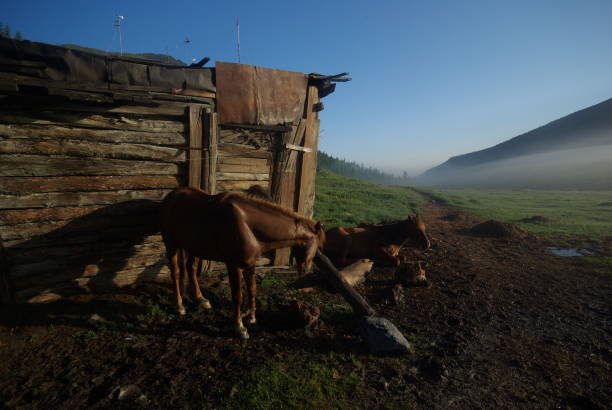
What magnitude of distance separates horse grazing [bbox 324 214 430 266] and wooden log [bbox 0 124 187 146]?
5.71m

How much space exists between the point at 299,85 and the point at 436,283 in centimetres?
711

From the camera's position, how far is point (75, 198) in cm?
568

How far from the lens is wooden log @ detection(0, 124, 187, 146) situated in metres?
5.11

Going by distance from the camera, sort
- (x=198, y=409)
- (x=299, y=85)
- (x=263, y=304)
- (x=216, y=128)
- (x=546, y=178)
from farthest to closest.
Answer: (x=546, y=178), (x=299, y=85), (x=216, y=128), (x=263, y=304), (x=198, y=409)

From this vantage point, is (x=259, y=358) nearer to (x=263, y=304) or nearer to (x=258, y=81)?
(x=263, y=304)

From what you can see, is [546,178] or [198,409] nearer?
[198,409]

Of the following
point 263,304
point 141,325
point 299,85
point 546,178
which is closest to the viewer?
point 141,325

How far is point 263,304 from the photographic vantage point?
6.36m

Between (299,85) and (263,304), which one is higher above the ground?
(299,85)

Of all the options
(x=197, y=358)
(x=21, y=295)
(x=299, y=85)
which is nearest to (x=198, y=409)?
(x=197, y=358)

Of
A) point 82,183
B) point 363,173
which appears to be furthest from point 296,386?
point 363,173

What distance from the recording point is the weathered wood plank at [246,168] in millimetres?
7263

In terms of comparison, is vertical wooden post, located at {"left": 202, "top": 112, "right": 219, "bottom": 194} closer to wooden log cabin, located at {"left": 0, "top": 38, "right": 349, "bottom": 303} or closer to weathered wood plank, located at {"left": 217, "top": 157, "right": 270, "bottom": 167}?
wooden log cabin, located at {"left": 0, "top": 38, "right": 349, "bottom": 303}

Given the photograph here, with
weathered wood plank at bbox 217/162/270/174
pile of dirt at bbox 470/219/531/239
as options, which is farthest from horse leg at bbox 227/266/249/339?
pile of dirt at bbox 470/219/531/239
